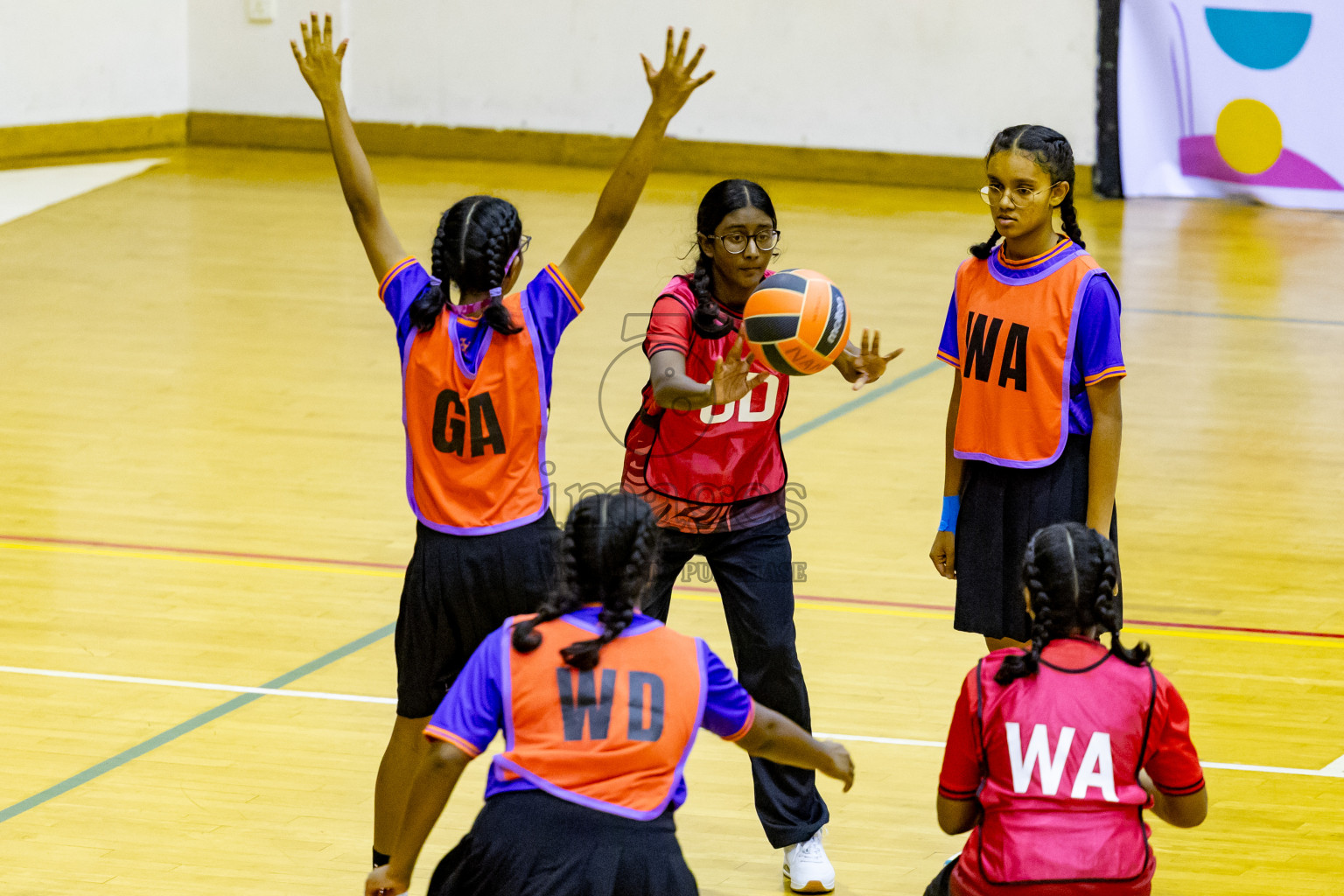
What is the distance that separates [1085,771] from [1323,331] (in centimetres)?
769

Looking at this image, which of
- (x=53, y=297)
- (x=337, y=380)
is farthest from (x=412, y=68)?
(x=337, y=380)

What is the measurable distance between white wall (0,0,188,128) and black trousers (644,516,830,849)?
11.6 meters

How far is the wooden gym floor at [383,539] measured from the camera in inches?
162

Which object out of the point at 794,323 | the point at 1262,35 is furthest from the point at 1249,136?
the point at 794,323

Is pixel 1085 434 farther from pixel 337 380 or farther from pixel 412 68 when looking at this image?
pixel 412 68

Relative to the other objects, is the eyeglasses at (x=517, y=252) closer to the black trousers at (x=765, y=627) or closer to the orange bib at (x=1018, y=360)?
the black trousers at (x=765, y=627)

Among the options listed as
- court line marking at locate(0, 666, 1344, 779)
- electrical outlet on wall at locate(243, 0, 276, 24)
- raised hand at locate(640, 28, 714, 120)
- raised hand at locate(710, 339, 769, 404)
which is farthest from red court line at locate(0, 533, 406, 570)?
electrical outlet on wall at locate(243, 0, 276, 24)

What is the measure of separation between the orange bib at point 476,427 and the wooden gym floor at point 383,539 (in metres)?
1.01

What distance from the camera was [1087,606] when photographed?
9.07 feet

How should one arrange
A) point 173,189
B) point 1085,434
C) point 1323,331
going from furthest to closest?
point 173,189 < point 1323,331 < point 1085,434

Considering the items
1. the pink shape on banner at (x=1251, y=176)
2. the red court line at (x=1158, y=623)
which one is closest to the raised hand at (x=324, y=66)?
the red court line at (x=1158, y=623)

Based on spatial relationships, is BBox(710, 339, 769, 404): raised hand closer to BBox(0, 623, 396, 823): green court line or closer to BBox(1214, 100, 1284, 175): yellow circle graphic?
BBox(0, 623, 396, 823): green court line

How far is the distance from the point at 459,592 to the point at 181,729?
1.63 meters

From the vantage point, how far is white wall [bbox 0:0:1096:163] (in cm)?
1391
